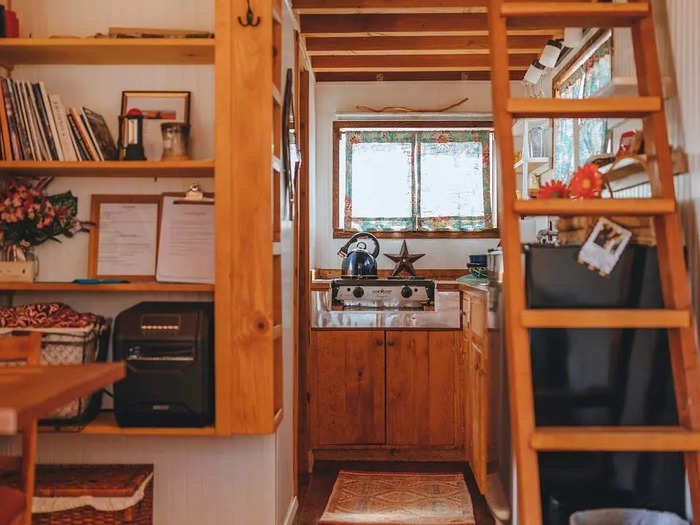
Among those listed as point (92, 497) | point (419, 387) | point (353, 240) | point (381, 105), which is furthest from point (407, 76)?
point (92, 497)

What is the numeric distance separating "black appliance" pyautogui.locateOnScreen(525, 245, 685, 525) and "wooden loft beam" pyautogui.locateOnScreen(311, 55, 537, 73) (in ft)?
10.4

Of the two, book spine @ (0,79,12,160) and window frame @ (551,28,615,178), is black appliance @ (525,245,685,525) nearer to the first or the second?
window frame @ (551,28,615,178)

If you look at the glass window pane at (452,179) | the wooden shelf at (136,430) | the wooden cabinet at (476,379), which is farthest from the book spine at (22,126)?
the glass window pane at (452,179)

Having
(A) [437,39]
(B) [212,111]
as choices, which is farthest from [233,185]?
(A) [437,39]

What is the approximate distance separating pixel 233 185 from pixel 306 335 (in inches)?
64.7

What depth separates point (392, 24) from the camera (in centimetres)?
438

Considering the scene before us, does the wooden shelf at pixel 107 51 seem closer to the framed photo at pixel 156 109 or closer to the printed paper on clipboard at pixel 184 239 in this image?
the framed photo at pixel 156 109

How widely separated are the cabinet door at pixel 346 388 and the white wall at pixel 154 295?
4.72 feet

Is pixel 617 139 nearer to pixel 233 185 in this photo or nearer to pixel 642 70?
pixel 642 70

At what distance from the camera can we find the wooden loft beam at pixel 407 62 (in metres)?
5.07

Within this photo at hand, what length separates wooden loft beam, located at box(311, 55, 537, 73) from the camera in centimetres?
507

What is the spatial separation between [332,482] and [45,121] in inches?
90.9

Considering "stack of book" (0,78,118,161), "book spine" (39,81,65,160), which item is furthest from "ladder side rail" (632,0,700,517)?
"book spine" (39,81,65,160)

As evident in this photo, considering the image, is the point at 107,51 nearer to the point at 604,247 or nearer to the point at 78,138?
the point at 78,138
